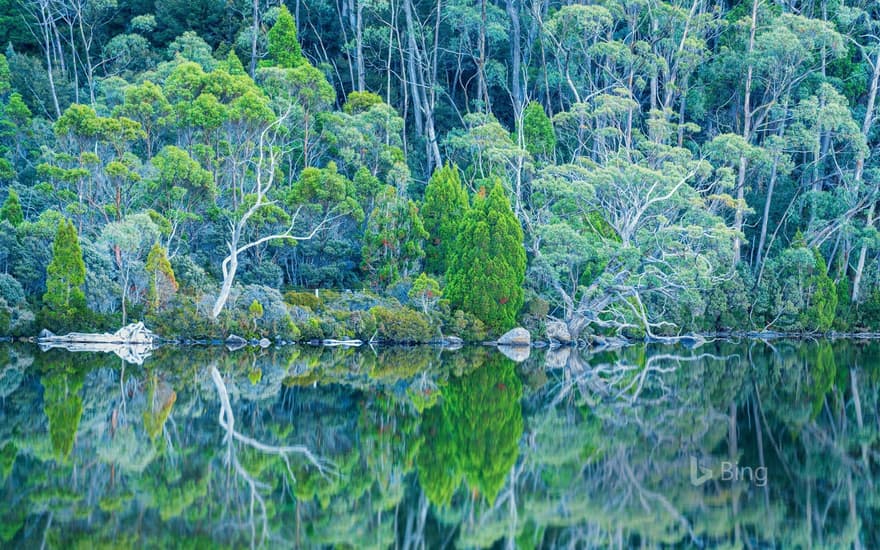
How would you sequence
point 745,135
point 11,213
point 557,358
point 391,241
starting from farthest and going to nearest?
point 745,135, point 391,241, point 11,213, point 557,358

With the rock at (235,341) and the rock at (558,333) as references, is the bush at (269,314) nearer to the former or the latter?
the rock at (235,341)

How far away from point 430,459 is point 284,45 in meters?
28.8

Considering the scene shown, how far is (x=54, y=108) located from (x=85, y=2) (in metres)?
5.06

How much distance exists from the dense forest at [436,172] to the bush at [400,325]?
61 mm

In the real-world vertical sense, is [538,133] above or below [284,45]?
below

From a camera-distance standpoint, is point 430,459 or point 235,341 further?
point 235,341

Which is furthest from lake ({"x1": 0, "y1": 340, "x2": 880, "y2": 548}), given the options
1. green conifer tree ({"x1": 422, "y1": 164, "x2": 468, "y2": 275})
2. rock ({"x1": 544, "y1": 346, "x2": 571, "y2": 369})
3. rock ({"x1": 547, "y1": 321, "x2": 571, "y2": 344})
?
green conifer tree ({"x1": 422, "y1": 164, "x2": 468, "y2": 275})

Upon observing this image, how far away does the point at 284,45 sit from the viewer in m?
38.2

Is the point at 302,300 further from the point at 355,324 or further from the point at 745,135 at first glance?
the point at 745,135

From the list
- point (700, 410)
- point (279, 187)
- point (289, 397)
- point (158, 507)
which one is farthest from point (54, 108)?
point (158, 507)

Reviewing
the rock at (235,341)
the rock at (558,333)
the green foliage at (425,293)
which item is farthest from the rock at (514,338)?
the rock at (235,341)

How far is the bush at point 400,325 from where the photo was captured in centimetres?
2858

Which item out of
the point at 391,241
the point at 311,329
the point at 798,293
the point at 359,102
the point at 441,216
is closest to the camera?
the point at 311,329

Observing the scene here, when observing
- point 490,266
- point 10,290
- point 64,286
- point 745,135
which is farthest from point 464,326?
point 745,135
